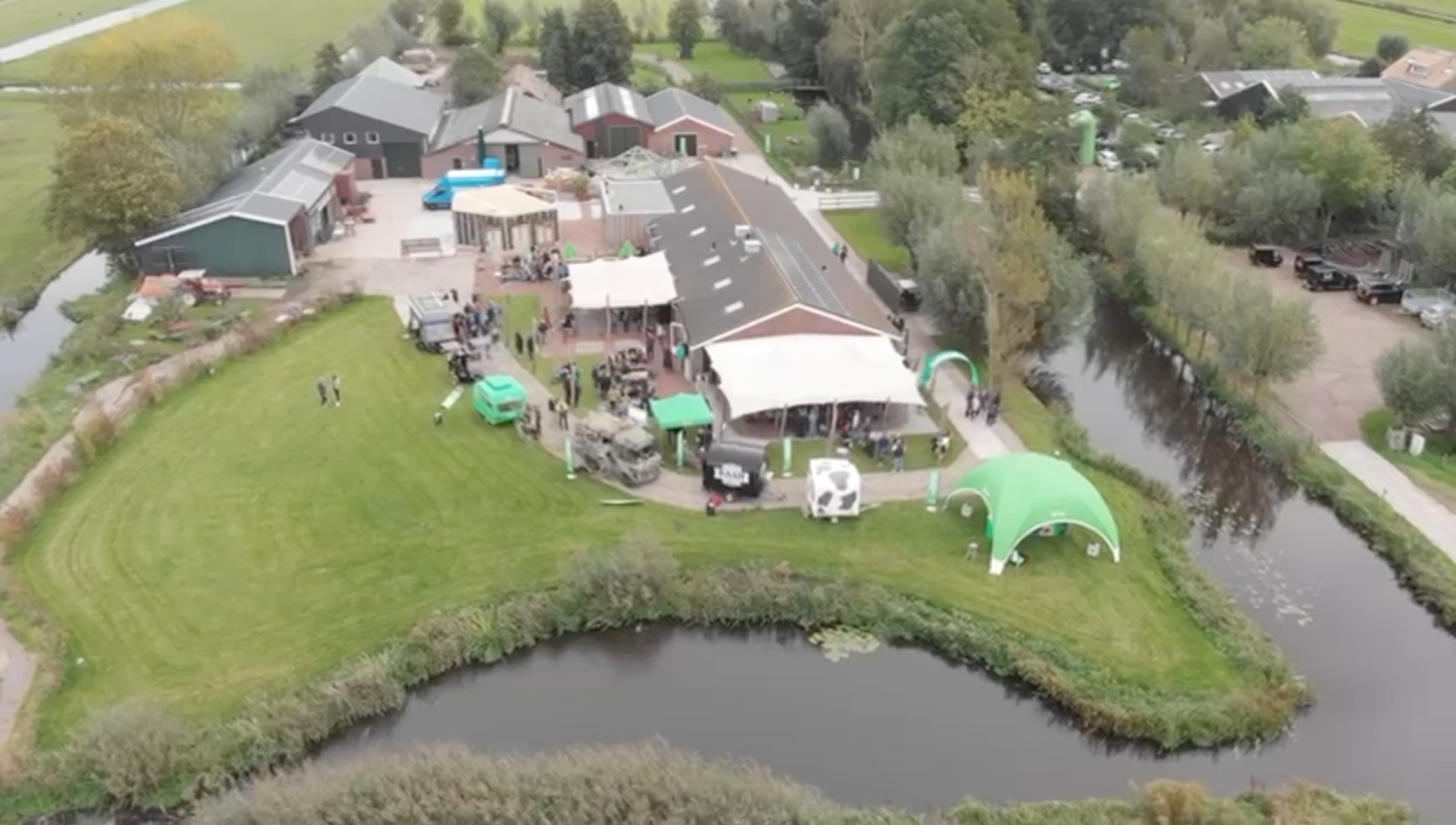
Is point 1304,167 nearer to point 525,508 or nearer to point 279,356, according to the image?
point 525,508

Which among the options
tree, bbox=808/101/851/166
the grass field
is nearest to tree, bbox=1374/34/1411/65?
tree, bbox=808/101/851/166

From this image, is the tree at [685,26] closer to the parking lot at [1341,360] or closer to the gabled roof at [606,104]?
the gabled roof at [606,104]

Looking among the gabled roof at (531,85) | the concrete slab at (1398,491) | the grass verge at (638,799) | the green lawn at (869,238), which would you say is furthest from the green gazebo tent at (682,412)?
Result: the gabled roof at (531,85)

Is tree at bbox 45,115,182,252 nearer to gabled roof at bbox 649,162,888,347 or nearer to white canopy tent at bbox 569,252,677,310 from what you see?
white canopy tent at bbox 569,252,677,310

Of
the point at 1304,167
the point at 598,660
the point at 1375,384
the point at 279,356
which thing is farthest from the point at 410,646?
the point at 1304,167

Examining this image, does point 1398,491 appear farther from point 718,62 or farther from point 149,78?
point 718,62

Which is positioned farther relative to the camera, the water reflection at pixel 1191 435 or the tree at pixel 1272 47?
the tree at pixel 1272 47
